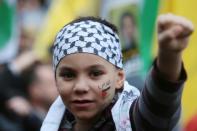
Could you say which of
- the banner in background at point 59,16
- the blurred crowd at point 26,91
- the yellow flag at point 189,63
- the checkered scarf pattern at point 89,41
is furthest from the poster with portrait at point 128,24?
the checkered scarf pattern at point 89,41

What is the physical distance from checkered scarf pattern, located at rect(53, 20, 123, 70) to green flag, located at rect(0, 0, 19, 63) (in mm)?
4780

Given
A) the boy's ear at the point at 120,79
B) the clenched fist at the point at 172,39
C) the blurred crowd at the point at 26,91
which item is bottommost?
the blurred crowd at the point at 26,91

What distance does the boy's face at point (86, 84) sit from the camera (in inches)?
131

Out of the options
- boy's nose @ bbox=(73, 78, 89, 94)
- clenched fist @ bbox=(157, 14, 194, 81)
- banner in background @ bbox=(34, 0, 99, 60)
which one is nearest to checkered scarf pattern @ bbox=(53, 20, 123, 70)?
boy's nose @ bbox=(73, 78, 89, 94)

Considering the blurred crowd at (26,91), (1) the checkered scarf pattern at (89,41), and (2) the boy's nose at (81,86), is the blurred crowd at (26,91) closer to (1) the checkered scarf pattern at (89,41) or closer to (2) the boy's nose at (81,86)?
(1) the checkered scarf pattern at (89,41)

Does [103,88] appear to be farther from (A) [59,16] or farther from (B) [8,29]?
(B) [8,29]

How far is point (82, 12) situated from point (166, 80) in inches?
180

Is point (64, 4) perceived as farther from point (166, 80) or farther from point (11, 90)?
point (166, 80)

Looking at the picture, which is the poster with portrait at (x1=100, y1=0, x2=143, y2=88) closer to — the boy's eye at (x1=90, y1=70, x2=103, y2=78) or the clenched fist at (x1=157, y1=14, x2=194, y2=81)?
the boy's eye at (x1=90, y1=70, x2=103, y2=78)

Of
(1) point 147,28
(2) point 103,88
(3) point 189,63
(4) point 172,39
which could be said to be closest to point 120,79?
(2) point 103,88

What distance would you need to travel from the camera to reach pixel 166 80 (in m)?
3.03

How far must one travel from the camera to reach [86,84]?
332cm

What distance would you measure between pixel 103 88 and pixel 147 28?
3.76 meters

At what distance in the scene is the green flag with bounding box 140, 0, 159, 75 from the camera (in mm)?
6898
